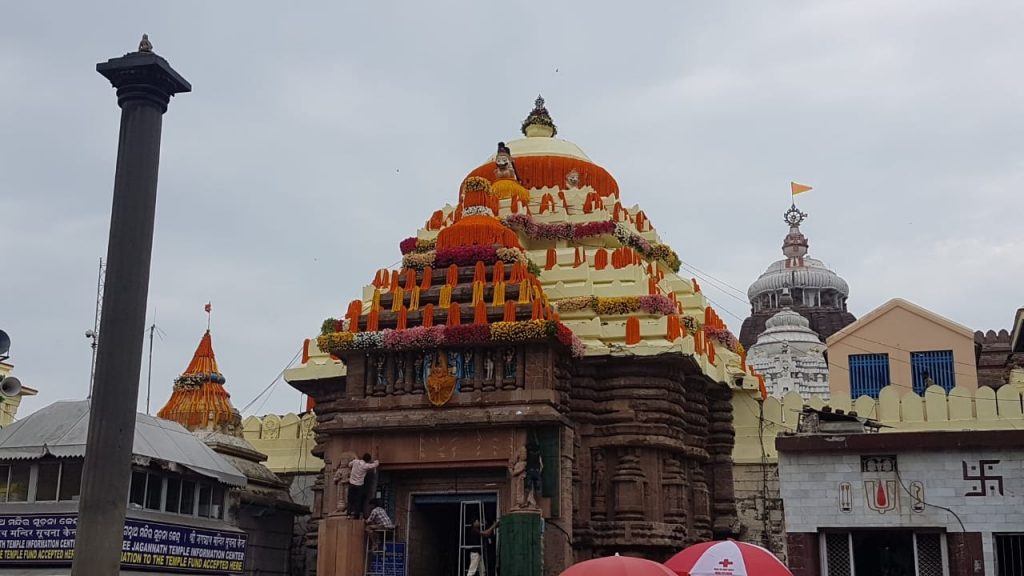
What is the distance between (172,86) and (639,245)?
15812mm

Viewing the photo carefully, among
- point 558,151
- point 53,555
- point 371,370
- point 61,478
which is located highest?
point 558,151

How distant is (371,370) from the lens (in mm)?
23422

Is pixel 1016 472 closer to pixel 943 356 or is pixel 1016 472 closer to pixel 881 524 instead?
pixel 881 524

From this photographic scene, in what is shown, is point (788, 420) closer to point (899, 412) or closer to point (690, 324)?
point (899, 412)

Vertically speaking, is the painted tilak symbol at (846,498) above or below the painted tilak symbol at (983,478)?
below

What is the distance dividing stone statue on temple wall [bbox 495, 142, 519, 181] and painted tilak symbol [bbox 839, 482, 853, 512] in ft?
40.0

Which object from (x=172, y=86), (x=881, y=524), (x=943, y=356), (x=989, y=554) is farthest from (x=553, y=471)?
(x=943, y=356)

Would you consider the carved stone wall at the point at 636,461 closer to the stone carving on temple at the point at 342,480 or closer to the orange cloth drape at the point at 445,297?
the orange cloth drape at the point at 445,297

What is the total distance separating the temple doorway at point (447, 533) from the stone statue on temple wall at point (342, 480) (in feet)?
4.63

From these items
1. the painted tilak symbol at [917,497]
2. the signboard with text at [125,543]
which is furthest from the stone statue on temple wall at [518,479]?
the painted tilak symbol at [917,497]

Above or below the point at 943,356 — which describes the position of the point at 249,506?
below

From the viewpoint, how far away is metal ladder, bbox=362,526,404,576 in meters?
22.2

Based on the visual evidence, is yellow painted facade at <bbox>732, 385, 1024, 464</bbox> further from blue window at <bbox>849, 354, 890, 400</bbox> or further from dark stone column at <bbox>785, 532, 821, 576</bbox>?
blue window at <bbox>849, 354, 890, 400</bbox>

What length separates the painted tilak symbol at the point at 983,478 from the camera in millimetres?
20141
